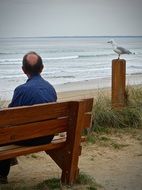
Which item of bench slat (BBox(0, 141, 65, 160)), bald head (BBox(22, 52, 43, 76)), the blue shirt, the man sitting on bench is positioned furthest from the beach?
bald head (BBox(22, 52, 43, 76))

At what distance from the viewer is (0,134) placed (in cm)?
427

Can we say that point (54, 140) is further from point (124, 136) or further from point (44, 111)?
point (124, 136)

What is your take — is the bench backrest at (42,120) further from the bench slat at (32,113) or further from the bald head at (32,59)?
the bald head at (32,59)

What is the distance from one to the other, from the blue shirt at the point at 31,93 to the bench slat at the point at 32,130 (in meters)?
0.29

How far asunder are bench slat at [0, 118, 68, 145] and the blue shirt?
0.95 ft

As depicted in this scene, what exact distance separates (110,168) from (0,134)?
1.92 metres

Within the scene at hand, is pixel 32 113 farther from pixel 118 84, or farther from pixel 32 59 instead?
pixel 118 84

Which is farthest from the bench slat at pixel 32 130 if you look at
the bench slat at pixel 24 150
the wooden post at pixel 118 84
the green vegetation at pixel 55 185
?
the wooden post at pixel 118 84

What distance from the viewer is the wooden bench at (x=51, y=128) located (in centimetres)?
432

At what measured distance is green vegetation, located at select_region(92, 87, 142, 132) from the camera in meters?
7.59

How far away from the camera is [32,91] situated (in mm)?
4723

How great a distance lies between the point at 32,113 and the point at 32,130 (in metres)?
0.17

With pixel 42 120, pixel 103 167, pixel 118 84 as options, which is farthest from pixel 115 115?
pixel 42 120

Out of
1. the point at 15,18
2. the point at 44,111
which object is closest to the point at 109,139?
the point at 44,111
